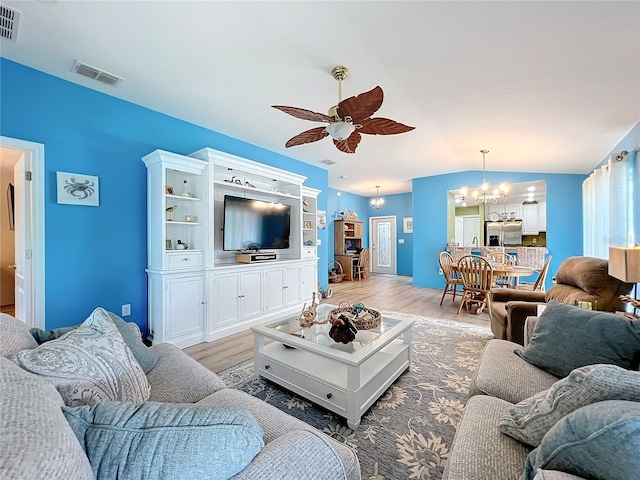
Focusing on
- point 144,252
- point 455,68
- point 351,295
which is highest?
point 455,68

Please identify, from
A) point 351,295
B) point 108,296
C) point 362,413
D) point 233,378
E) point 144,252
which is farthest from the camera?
point 351,295

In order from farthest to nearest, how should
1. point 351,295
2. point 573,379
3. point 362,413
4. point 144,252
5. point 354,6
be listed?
point 351,295 → point 144,252 → point 362,413 → point 354,6 → point 573,379

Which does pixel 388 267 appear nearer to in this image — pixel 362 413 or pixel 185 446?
pixel 362 413

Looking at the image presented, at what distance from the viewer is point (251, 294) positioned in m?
3.67

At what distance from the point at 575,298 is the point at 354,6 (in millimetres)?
2792

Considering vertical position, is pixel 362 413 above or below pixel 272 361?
below

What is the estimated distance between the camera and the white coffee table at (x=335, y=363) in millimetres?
1722

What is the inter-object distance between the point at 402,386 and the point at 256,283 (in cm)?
227

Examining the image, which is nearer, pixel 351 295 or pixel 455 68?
pixel 455 68

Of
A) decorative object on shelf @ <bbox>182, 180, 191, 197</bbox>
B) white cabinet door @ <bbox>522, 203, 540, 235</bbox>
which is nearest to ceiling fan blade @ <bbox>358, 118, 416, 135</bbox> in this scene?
decorative object on shelf @ <bbox>182, 180, 191, 197</bbox>

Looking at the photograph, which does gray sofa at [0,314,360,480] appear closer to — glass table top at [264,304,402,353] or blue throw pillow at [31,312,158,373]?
blue throw pillow at [31,312,158,373]

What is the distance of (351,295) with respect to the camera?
580cm

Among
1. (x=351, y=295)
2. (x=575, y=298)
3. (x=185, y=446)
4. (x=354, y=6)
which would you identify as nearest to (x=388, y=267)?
(x=351, y=295)

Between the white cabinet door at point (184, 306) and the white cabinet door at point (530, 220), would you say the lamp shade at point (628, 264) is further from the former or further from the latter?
the white cabinet door at point (530, 220)
